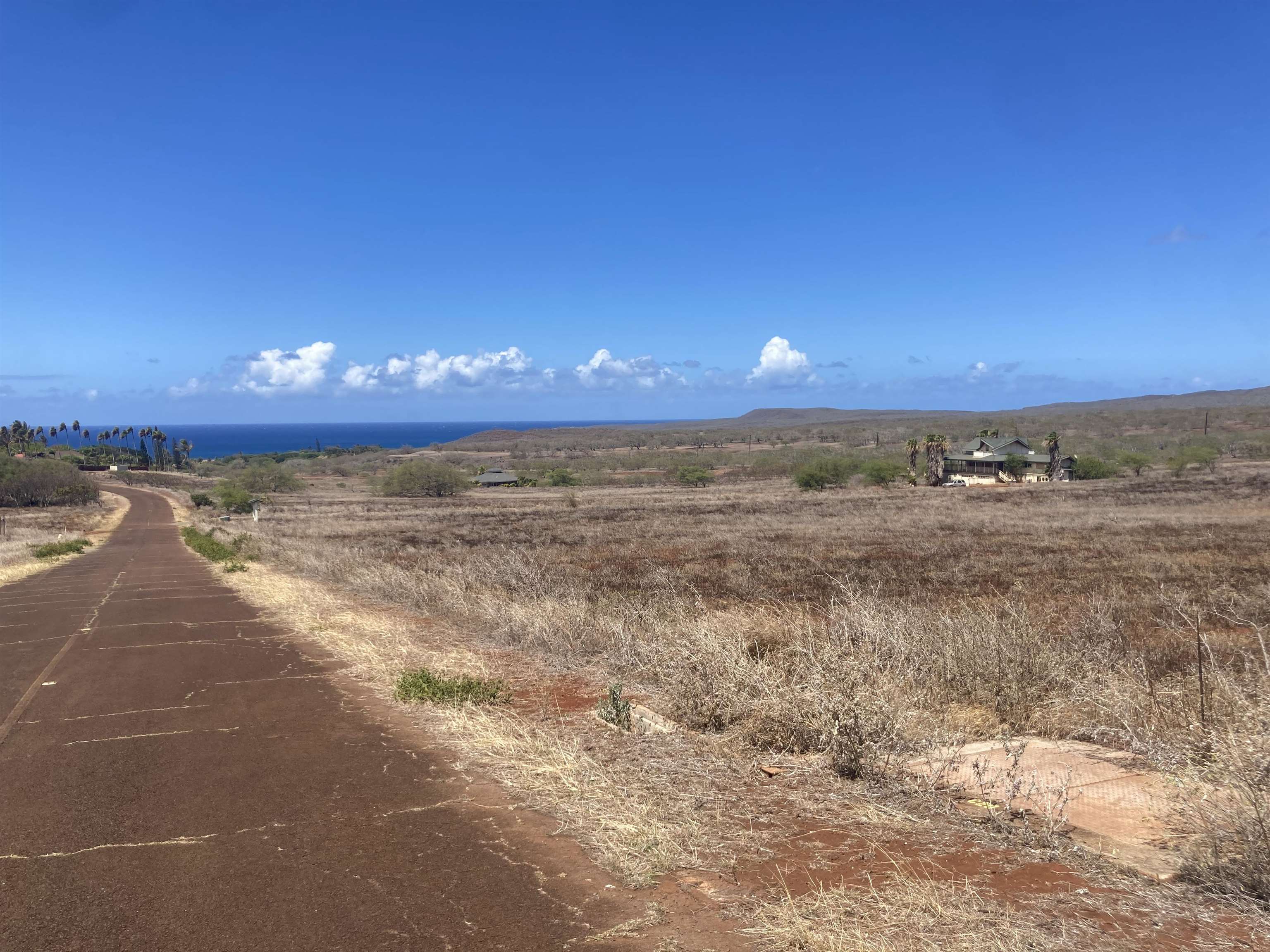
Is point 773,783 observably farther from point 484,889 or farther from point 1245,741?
point 1245,741

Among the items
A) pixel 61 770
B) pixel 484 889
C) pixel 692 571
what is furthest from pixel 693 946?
pixel 692 571

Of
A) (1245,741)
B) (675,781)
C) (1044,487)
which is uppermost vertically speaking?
(1245,741)

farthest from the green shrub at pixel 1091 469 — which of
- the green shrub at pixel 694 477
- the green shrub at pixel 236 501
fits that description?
the green shrub at pixel 236 501

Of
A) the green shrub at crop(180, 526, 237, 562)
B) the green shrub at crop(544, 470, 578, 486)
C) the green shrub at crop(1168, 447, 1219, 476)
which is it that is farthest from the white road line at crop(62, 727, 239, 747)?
the green shrub at crop(544, 470, 578, 486)

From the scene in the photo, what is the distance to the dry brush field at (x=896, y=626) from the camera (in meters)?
6.09

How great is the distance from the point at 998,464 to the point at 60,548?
Result: 252ft

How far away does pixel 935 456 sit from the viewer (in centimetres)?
7575

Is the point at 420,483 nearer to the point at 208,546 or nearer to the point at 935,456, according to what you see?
the point at 935,456

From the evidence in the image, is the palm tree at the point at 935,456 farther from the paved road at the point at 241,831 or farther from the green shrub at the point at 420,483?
the paved road at the point at 241,831

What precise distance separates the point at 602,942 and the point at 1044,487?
70641 mm

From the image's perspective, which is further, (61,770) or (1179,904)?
(61,770)

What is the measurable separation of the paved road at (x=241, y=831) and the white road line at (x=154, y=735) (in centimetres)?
3

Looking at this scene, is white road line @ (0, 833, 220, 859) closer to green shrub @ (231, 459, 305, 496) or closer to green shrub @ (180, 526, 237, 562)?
green shrub @ (180, 526, 237, 562)

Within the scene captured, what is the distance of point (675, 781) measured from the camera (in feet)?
19.6
